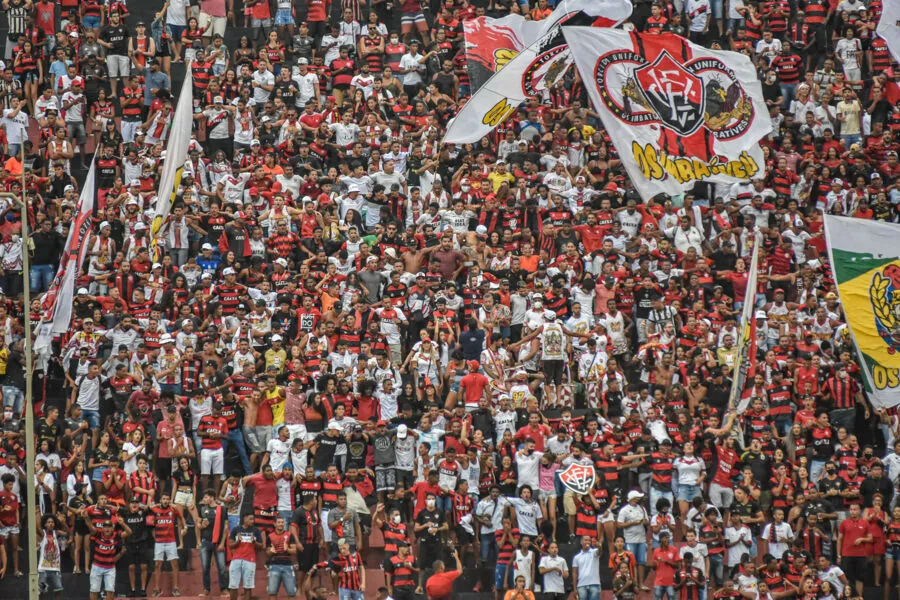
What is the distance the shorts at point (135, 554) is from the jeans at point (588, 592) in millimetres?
6256

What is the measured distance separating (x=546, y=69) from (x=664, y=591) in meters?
10.3

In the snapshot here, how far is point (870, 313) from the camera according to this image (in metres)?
27.1

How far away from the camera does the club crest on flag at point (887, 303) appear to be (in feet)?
88.2

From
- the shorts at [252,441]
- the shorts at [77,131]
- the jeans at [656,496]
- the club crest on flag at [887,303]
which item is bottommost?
the jeans at [656,496]

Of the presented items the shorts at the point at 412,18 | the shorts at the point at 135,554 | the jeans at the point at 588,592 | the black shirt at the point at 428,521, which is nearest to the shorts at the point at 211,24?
the shorts at the point at 412,18

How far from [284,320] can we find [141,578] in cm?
514

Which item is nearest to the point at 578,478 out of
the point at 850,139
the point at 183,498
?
the point at 183,498

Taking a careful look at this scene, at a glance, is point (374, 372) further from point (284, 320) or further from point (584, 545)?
point (584, 545)

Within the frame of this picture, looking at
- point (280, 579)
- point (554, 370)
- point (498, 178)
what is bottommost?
point (280, 579)

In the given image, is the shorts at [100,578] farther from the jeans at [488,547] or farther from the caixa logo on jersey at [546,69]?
the caixa logo on jersey at [546,69]

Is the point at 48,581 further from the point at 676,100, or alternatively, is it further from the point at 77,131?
the point at 676,100

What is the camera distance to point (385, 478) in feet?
91.3

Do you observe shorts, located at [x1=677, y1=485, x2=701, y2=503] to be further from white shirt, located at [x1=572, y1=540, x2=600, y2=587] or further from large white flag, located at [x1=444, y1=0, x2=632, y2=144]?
large white flag, located at [x1=444, y1=0, x2=632, y2=144]

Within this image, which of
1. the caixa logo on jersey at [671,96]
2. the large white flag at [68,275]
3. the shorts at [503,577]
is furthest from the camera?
the caixa logo on jersey at [671,96]
